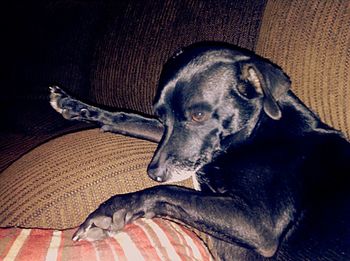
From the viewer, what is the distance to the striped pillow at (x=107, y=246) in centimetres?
141

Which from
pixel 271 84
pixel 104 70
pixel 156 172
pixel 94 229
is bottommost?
pixel 94 229

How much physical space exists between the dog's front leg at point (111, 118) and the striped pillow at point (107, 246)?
0.95m

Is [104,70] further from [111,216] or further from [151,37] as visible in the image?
[111,216]

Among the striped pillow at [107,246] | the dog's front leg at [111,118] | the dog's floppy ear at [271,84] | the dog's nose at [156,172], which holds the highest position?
the dog's floppy ear at [271,84]

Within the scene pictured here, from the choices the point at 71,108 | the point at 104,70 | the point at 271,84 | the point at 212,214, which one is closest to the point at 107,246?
the point at 212,214

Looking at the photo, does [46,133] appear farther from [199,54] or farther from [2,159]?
[199,54]

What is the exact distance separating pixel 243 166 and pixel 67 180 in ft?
2.91

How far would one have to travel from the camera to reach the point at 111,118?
8.46 ft

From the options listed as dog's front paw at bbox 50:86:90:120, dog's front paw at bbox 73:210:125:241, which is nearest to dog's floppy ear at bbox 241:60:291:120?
dog's front paw at bbox 73:210:125:241

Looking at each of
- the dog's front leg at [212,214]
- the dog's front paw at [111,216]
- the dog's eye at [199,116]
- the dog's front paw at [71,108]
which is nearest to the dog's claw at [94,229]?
the dog's front paw at [111,216]

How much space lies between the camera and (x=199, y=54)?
2.30 m

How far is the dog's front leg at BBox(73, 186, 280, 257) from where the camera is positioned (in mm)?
1913

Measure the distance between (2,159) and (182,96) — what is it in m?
1.27

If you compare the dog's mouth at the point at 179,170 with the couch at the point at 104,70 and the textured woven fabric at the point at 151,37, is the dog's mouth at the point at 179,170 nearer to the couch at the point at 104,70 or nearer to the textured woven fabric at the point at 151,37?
the couch at the point at 104,70
